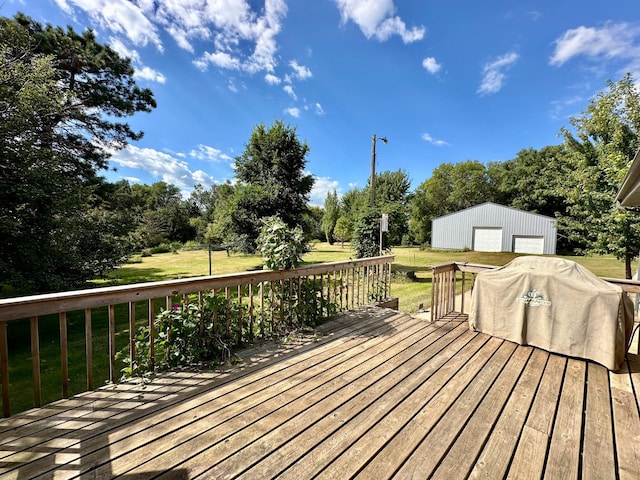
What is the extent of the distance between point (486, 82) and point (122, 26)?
11603 mm

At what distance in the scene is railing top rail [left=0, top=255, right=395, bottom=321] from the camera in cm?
176

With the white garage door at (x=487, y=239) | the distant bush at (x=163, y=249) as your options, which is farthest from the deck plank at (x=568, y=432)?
the distant bush at (x=163, y=249)

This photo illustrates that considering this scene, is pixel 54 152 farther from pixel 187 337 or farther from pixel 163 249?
pixel 163 249

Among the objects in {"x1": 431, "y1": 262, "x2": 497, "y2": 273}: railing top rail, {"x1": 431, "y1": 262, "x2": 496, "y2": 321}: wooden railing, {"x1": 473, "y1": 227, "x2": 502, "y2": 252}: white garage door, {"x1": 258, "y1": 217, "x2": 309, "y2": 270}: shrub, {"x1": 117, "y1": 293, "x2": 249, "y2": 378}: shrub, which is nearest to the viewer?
{"x1": 117, "y1": 293, "x2": 249, "y2": 378}: shrub

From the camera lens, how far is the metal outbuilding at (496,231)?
19.7m

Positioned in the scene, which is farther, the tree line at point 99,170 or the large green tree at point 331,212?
the large green tree at point 331,212

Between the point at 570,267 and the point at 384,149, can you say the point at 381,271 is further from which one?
the point at 384,149

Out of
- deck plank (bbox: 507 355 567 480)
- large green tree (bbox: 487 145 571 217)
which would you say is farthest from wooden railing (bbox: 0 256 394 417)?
large green tree (bbox: 487 145 571 217)

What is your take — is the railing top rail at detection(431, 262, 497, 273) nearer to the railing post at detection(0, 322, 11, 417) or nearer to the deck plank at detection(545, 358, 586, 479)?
the deck plank at detection(545, 358, 586, 479)

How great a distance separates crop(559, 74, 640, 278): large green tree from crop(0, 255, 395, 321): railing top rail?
9008 millimetres

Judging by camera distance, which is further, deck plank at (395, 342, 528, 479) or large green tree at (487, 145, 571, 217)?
large green tree at (487, 145, 571, 217)

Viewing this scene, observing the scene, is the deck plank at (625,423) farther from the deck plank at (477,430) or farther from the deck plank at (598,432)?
the deck plank at (477,430)

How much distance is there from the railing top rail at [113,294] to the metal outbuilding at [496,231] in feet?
73.4

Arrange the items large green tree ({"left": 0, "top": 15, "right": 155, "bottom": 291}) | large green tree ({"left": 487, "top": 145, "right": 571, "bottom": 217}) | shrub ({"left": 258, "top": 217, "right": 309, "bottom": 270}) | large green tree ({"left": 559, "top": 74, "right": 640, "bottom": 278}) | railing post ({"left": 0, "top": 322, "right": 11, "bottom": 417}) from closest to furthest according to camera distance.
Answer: railing post ({"left": 0, "top": 322, "right": 11, "bottom": 417}), shrub ({"left": 258, "top": 217, "right": 309, "bottom": 270}), large green tree ({"left": 0, "top": 15, "right": 155, "bottom": 291}), large green tree ({"left": 559, "top": 74, "right": 640, "bottom": 278}), large green tree ({"left": 487, "top": 145, "right": 571, "bottom": 217})
